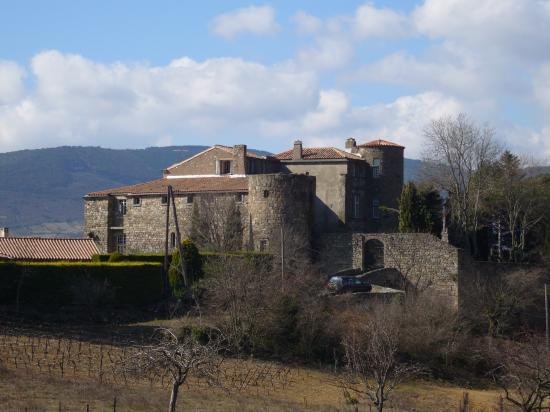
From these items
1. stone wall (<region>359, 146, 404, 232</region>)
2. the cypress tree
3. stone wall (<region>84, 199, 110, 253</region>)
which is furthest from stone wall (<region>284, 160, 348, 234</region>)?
stone wall (<region>84, 199, 110, 253</region>)

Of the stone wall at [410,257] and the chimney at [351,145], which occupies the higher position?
the chimney at [351,145]

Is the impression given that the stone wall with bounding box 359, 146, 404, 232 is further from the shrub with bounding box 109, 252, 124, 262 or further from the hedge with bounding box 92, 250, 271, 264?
the shrub with bounding box 109, 252, 124, 262

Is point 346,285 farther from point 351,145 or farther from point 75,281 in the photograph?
point 351,145

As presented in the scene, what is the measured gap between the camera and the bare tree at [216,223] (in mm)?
56688

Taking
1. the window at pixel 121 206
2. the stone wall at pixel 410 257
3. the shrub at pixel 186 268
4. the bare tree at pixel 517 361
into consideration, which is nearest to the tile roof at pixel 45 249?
the window at pixel 121 206

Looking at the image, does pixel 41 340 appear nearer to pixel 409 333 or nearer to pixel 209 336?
pixel 209 336

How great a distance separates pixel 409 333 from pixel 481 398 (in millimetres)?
5282

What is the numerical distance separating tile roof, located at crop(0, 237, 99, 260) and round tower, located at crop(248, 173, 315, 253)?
8.66 m

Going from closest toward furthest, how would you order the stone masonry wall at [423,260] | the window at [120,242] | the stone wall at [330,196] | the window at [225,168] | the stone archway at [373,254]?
the stone masonry wall at [423,260]
the stone archway at [373,254]
the window at [120,242]
the stone wall at [330,196]
the window at [225,168]

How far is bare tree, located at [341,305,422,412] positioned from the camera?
1535 inches

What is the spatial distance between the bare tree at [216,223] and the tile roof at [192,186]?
3.34 feet

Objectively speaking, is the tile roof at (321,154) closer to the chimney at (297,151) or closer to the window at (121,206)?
the chimney at (297,151)

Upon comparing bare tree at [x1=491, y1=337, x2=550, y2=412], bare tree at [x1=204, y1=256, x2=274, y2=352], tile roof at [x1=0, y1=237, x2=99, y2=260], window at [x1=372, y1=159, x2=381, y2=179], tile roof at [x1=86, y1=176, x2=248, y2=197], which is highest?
window at [x1=372, y1=159, x2=381, y2=179]

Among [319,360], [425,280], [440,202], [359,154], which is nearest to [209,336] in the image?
[319,360]
